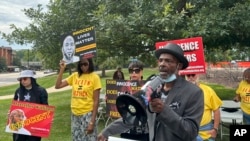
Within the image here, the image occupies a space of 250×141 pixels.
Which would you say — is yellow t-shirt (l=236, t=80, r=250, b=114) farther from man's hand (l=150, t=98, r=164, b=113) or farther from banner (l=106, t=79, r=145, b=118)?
man's hand (l=150, t=98, r=164, b=113)

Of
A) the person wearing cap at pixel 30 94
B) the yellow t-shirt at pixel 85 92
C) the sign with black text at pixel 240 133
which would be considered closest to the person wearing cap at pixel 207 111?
the sign with black text at pixel 240 133

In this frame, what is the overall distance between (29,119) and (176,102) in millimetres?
3309

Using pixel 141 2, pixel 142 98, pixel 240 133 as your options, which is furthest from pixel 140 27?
pixel 142 98

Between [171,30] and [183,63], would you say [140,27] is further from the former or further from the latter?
[183,63]

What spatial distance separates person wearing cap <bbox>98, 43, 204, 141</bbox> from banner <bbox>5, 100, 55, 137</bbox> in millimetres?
3010

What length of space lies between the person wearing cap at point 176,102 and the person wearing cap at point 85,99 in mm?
2629

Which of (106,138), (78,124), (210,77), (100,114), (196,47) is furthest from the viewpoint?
(210,77)

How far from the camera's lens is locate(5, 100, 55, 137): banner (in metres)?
4.86

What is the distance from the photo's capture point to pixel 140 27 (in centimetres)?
744

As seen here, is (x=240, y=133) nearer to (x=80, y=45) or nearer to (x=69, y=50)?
(x=80, y=45)

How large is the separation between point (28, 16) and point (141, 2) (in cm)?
461

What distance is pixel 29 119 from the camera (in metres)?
4.94

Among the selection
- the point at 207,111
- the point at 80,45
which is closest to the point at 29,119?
the point at 80,45

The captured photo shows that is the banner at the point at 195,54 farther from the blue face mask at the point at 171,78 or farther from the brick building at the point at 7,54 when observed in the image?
the brick building at the point at 7,54
